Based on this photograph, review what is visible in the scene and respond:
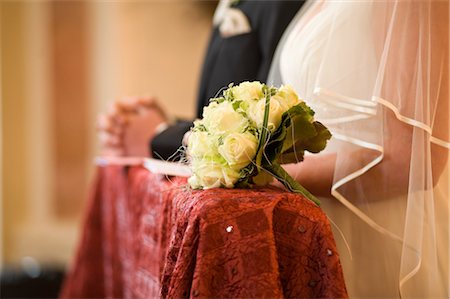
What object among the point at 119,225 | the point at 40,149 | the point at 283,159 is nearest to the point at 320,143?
the point at 283,159

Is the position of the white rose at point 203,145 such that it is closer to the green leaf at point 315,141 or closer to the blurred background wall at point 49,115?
the green leaf at point 315,141

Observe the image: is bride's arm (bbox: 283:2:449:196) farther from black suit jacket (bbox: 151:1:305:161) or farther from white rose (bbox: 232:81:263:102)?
black suit jacket (bbox: 151:1:305:161)

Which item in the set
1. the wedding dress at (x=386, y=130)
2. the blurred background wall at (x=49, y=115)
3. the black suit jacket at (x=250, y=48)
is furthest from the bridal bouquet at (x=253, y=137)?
the blurred background wall at (x=49, y=115)

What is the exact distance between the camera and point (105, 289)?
179cm

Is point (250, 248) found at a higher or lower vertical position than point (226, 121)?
lower

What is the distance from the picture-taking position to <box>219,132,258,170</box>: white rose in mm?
860

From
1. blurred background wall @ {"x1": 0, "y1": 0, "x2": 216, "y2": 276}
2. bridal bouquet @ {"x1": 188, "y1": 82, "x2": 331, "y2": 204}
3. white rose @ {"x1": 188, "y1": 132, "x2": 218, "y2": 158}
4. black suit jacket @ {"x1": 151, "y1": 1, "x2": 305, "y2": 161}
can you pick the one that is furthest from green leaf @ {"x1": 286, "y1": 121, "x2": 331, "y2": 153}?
blurred background wall @ {"x1": 0, "y1": 0, "x2": 216, "y2": 276}

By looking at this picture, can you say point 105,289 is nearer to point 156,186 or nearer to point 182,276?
point 156,186

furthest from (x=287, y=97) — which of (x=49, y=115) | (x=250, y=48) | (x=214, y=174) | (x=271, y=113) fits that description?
(x=49, y=115)

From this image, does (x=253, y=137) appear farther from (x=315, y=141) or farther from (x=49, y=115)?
(x=49, y=115)

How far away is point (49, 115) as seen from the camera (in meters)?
3.93

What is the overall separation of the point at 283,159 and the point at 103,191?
0.97 meters

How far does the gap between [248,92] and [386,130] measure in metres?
0.27

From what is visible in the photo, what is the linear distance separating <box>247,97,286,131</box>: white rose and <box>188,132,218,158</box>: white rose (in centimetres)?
6
